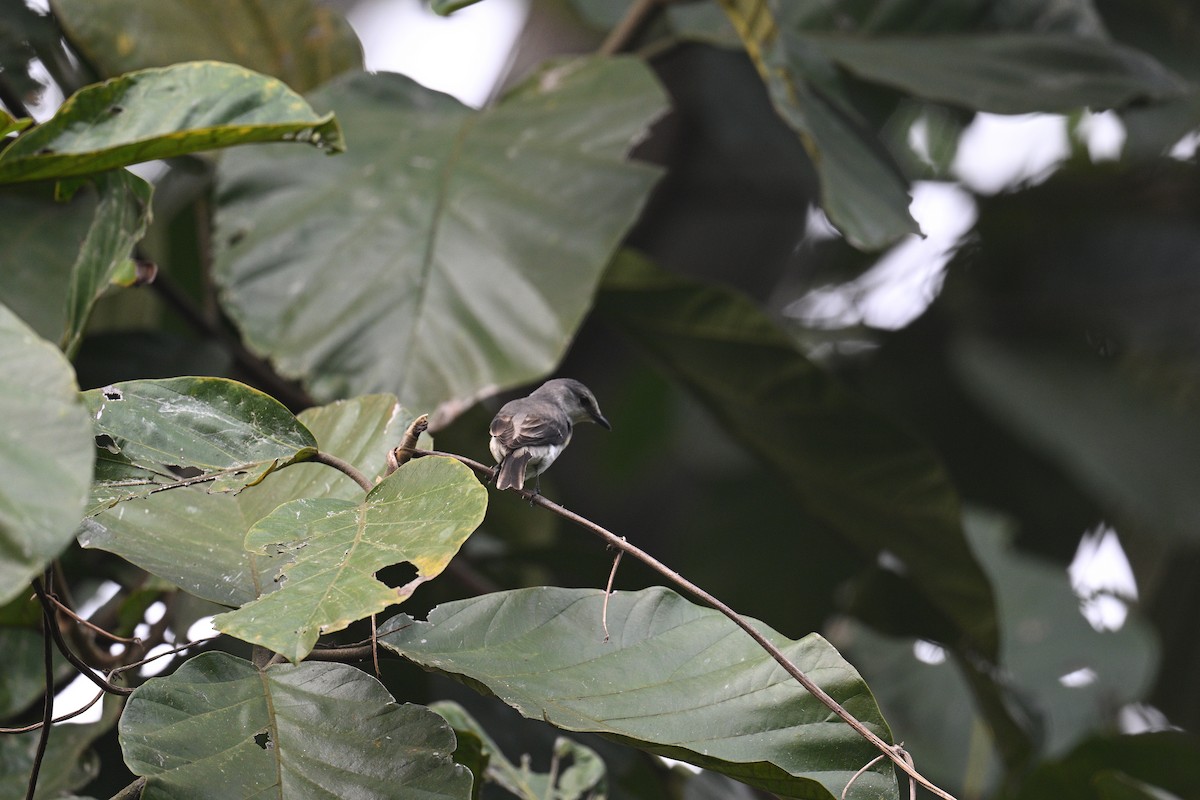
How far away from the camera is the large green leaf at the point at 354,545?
1.96ft

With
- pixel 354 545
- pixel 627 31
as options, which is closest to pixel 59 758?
pixel 354 545

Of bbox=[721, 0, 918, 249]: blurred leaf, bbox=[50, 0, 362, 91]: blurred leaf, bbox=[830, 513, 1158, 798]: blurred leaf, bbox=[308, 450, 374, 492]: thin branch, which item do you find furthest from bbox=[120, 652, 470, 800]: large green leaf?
bbox=[830, 513, 1158, 798]: blurred leaf

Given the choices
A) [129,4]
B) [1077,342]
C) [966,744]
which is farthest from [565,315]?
[1077,342]

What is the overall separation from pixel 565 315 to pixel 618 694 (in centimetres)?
70

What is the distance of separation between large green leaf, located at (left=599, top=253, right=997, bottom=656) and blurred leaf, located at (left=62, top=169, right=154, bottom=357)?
85cm

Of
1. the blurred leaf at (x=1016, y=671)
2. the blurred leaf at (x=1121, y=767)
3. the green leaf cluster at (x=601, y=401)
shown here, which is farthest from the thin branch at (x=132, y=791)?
the blurred leaf at (x=1016, y=671)

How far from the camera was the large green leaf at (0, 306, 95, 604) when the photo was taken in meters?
0.52

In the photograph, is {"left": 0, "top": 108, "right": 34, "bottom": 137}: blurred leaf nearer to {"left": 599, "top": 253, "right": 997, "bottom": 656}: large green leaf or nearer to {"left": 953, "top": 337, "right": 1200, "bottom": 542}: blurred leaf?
{"left": 599, "top": 253, "right": 997, "bottom": 656}: large green leaf

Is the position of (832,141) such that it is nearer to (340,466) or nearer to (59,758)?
(340,466)

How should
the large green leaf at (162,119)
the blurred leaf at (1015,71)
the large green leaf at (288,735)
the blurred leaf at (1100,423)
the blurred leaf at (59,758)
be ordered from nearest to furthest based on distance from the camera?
1. the large green leaf at (288,735)
2. the large green leaf at (162,119)
3. the blurred leaf at (59,758)
4. the blurred leaf at (1015,71)
5. the blurred leaf at (1100,423)

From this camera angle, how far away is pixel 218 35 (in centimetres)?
173

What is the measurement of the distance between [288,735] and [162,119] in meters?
0.44

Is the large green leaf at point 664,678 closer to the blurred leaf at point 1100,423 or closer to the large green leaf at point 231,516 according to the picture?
the large green leaf at point 231,516

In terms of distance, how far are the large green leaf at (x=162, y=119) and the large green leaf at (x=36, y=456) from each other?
238 millimetres
